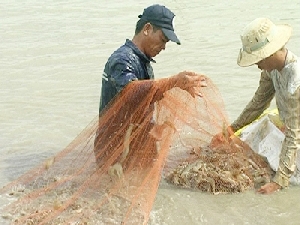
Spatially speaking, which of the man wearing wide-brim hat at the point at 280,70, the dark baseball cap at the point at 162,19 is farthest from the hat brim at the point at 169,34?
the man wearing wide-brim hat at the point at 280,70

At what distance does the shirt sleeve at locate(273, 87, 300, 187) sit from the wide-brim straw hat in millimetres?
414

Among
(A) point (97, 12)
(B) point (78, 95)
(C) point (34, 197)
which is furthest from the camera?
(A) point (97, 12)

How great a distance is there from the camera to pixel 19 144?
5918 mm

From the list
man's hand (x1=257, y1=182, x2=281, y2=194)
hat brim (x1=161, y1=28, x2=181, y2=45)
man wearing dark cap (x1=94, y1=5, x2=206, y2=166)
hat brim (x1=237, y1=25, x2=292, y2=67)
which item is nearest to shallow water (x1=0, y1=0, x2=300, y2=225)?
man's hand (x1=257, y1=182, x2=281, y2=194)

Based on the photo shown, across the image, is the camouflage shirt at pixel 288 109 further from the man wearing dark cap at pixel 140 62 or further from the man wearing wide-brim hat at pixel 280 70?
the man wearing dark cap at pixel 140 62

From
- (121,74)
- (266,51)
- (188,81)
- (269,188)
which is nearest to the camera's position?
(188,81)

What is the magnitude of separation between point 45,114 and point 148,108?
9.20 ft

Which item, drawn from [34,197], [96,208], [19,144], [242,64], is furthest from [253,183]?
[19,144]

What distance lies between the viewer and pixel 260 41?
4.18 m

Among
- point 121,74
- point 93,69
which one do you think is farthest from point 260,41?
point 93,69

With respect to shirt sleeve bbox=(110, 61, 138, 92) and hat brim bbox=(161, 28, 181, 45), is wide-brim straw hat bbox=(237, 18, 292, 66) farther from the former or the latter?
shirt sleeve bbox=(110, 61, 138, 92)

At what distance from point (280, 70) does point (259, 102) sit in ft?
2.33

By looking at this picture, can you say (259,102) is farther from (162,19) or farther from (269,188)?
(162,19)

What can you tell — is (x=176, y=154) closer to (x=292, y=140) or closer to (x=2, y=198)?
(x=292, y=140)
